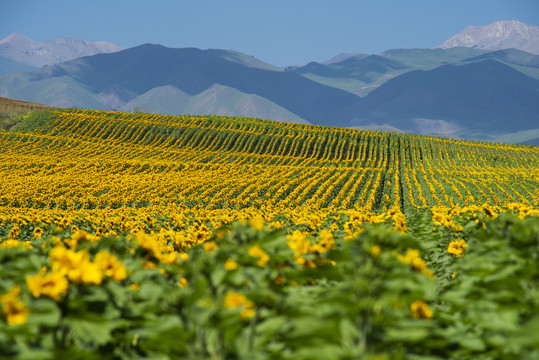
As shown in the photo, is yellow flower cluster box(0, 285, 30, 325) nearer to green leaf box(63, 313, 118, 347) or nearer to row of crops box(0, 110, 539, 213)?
green leaf box(63, 313, 118, 347)

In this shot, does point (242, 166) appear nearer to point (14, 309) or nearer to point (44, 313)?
point (14, 309)

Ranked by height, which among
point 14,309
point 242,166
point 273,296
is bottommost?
point 14,309

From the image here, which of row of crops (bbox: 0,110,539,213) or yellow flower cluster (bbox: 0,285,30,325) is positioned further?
row of crops (bbox: 0,110,539,213)

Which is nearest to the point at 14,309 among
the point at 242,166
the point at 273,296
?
the point at 273,296

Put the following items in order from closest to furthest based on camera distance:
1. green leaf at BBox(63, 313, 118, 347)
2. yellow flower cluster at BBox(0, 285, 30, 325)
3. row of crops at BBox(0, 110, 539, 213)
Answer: green leaf at BBox(63, 313, 118, 347), yellow flower cluster at BBox(0, 285, 30, 325), row of crops at BBox(0, 110, 539, 213)

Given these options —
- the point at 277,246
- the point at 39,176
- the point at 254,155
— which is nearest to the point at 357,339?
the point at 277,246

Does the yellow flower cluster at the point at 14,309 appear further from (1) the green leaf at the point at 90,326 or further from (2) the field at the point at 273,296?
(1) the green leaf at the point at 90,326

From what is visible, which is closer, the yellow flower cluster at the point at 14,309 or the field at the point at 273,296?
the field at the point at 273,296

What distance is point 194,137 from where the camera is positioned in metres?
73.4

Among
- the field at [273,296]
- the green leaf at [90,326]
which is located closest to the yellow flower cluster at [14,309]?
the field at [273,296]

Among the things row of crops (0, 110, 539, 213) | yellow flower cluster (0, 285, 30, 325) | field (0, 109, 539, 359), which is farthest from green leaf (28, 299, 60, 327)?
row of crops (0, 110, 539, 213)

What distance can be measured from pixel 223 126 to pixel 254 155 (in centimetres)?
1681

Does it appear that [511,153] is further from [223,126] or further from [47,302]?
[47,302]

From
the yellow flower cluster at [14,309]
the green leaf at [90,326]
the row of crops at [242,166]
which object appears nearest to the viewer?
the green leaf at [90,326]
